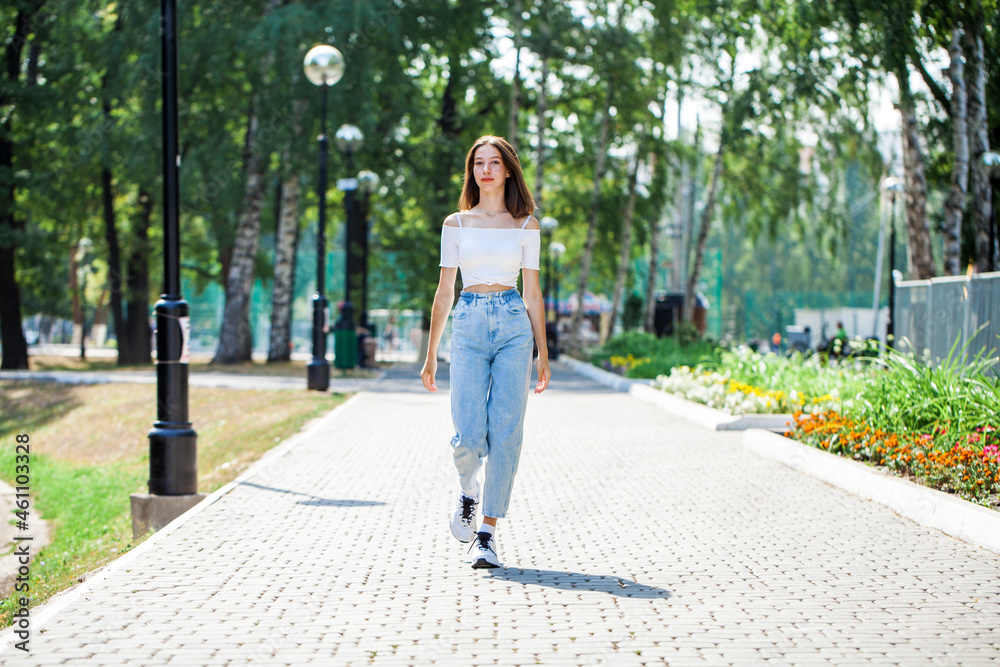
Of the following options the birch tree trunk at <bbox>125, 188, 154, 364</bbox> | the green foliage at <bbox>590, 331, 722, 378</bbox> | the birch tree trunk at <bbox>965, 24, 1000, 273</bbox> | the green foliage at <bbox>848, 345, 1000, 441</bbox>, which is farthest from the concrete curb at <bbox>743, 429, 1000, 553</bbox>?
the birch tree trunk at <bbox>125, 188, 154, 364</bbox>

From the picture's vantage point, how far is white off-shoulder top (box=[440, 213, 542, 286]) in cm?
469

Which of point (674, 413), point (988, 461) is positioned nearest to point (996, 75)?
point (674, 413)

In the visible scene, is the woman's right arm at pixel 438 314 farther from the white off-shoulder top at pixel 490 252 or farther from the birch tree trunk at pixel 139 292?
the birch tree trunk at pixel 139 292

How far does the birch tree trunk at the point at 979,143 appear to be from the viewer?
15484 mm

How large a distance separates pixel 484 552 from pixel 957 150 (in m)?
13.7

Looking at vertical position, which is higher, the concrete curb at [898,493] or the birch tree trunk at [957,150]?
the birch tree trunk at [957,150]

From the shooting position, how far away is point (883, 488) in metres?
6.44

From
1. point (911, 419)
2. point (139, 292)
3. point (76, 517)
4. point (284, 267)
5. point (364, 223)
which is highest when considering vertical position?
point (364, 223)

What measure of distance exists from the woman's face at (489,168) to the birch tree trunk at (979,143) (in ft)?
43.1

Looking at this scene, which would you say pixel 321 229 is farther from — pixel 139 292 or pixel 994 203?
pixel 139 292

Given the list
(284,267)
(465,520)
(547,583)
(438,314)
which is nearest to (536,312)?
(438,314)

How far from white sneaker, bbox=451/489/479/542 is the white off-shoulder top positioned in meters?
1.08

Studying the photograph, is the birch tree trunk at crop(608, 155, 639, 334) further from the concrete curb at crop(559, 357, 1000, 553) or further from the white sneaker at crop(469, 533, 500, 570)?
the white sneaker at crop(469, 533, 500, 570)

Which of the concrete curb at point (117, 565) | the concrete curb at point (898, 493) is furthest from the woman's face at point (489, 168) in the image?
the concrete curb at point (898, 493)
